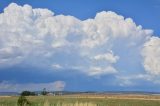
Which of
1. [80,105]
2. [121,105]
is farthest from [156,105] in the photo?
[80,105]

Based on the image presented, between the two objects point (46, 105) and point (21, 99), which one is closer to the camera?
point (46, 105)

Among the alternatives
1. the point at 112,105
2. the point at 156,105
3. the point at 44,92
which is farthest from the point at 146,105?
the point at 44,92

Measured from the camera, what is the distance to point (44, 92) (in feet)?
408

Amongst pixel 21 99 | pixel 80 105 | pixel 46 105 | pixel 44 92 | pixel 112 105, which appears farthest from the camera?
pixel 44 92

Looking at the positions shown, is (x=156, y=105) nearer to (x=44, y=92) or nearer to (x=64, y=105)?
(x=64, y=105)

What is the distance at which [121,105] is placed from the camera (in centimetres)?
6981

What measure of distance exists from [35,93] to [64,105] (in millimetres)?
90908

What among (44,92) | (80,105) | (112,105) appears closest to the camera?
(80,105)

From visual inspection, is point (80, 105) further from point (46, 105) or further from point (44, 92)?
point (44, 92)

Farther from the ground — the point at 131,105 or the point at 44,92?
the point at 44,92

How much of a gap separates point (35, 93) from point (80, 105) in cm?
9005

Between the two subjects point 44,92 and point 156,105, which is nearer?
point 156,105

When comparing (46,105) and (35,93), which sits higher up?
(35,93)

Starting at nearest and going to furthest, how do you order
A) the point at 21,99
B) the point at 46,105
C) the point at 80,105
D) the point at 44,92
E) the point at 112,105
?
the point at 46,105 < the point at 80,105 < the point at 21,99 < the point at 112,105 < the point at 44,92
